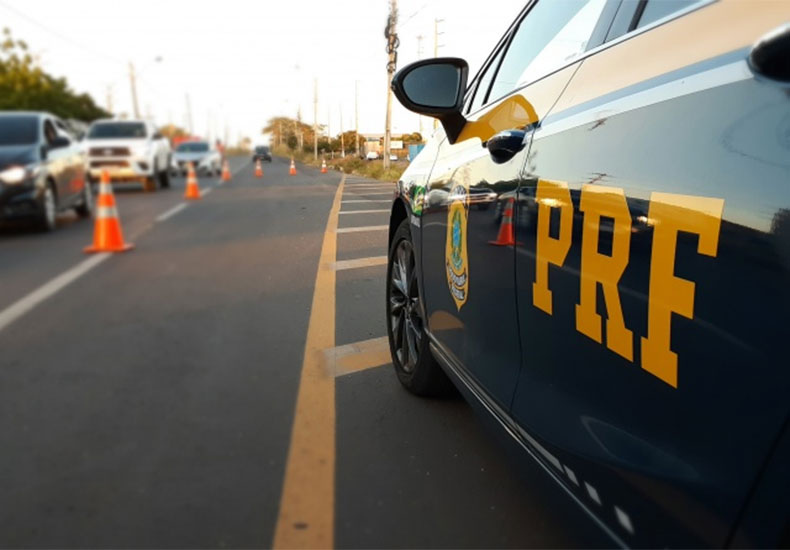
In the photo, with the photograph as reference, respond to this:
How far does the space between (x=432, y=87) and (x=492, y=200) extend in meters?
0.72

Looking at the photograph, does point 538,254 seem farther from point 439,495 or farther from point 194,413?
point 194,413

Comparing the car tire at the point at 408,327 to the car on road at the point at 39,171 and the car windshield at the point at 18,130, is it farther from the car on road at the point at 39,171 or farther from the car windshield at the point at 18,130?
the car windshield at the point at 18,130

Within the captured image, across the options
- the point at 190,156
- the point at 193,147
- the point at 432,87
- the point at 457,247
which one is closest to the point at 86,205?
the point at 193,147

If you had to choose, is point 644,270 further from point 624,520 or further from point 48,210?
point 48,210

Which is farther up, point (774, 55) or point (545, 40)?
point (545, 40)

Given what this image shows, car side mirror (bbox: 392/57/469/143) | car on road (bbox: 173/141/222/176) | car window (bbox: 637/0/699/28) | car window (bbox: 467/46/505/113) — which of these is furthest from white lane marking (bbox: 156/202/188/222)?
car window (bbox: 637/0/699/28)

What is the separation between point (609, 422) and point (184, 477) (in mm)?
1517

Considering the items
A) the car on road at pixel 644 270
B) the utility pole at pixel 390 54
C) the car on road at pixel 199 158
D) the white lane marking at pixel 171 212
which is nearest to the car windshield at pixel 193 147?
the car on road at pixel 199 158

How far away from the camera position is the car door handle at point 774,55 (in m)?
0.96

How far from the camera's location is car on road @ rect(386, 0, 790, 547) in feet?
3.16

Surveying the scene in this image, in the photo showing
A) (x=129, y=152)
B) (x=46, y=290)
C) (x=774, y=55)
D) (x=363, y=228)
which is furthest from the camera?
(x=129, y=152)

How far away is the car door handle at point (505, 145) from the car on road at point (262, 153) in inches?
104

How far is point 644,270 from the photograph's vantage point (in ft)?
3.93

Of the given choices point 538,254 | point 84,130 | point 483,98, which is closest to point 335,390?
point 483,98
